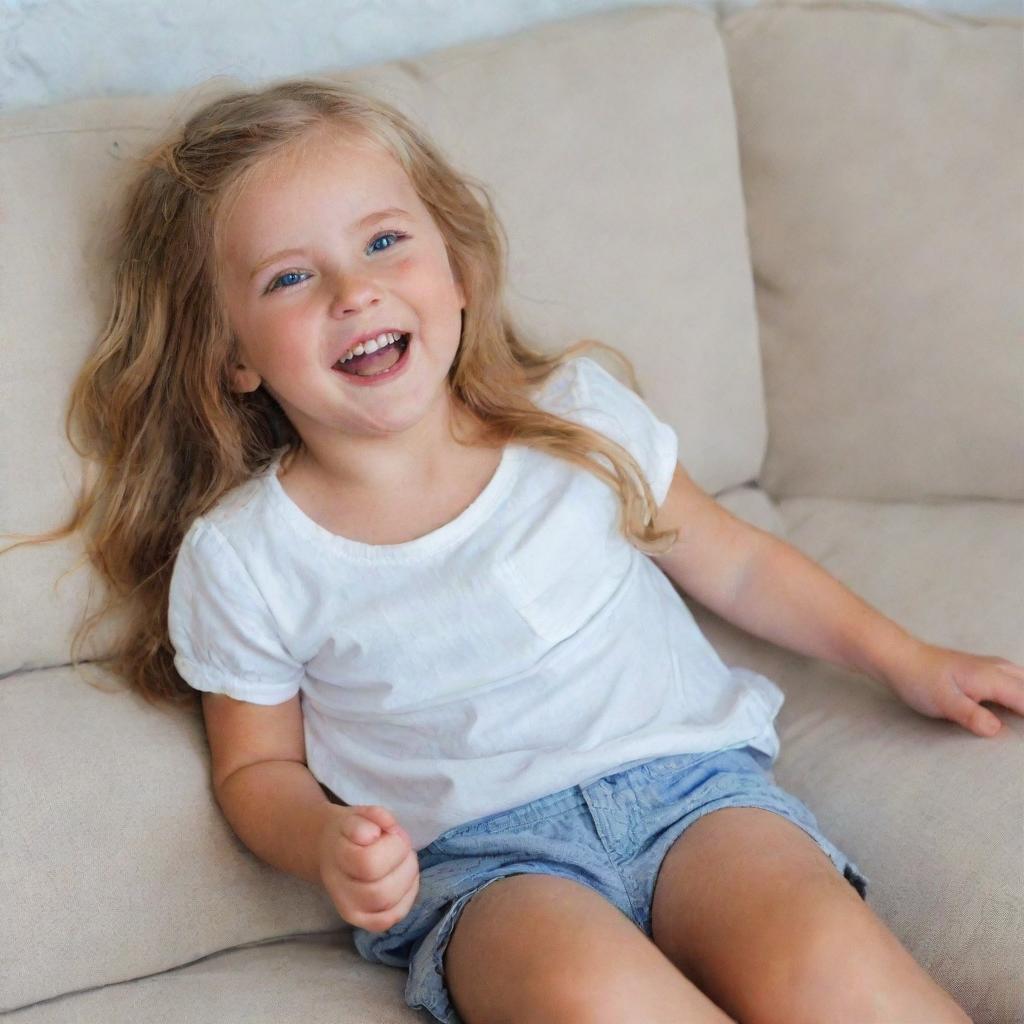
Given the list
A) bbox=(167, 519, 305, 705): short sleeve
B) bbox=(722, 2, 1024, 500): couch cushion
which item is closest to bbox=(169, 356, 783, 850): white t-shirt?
bbox=(167, 519, 305, 705): short sleeve

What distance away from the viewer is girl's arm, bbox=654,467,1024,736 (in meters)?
1.24

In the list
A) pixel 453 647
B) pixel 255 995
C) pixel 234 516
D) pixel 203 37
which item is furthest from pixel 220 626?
pixel 203 37

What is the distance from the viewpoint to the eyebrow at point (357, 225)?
1.13 metres

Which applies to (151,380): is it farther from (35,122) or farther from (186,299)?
(35,122)

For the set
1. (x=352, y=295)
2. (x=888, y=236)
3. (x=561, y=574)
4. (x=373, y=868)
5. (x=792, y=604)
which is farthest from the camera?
(x=888, y=236)

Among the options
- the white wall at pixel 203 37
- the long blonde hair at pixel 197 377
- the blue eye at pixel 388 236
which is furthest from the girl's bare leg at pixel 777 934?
the white wall at pixel 203 37

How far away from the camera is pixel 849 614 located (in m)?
1.29

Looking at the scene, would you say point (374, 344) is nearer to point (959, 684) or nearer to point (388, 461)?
point (388, 461)

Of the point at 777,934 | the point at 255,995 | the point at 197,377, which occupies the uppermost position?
the point at 197,377

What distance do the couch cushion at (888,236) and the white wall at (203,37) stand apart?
178mm

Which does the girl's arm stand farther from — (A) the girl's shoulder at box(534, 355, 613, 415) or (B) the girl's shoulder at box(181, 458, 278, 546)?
(B) the girl's shoulder at box(181, 458, 278, 546)

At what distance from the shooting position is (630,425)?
1.29 meters

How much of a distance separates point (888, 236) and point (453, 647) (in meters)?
0.64

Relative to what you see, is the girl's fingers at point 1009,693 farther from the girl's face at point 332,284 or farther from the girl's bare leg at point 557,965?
the girl's face at point 332,284
